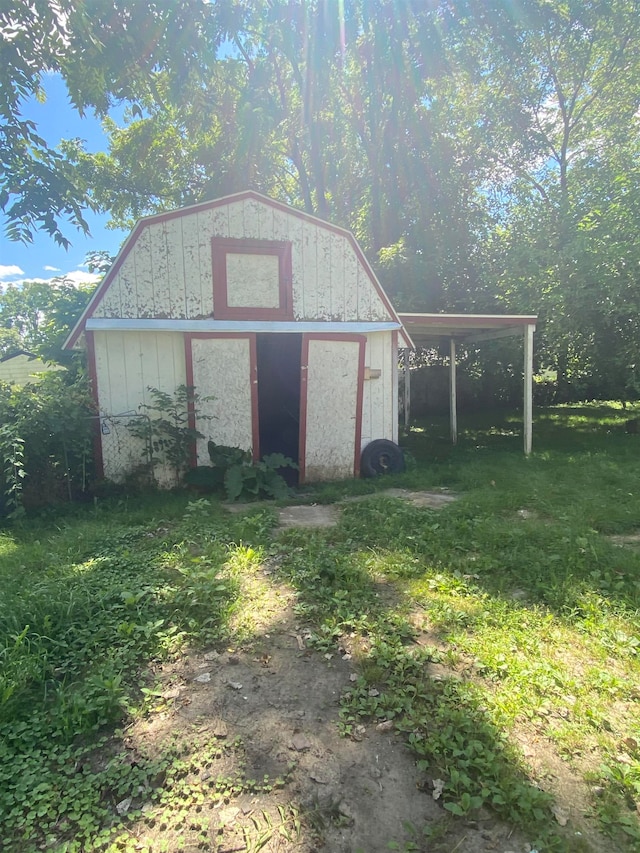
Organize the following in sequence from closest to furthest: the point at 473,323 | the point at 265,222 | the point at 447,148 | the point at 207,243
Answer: the point at 207,243 < the point at 265,222 < the point at 473,323 < the point at 447,148

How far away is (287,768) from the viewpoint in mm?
1990

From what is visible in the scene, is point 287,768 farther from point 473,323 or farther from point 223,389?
point 473,323

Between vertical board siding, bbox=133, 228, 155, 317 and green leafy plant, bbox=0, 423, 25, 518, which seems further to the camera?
vertical board siding, bbox=133, 228, 155, 317

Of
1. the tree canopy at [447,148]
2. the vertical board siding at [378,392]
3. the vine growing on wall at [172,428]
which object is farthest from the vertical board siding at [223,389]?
the tree canopy at [447,148]

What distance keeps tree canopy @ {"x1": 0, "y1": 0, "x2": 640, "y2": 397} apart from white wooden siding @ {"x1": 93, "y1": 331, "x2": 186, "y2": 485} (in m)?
6.33

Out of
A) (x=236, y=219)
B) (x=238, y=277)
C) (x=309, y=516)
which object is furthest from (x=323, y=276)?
(x=309, y=516)

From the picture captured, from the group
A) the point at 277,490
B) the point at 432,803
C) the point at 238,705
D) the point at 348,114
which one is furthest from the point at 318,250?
the point at 348,114

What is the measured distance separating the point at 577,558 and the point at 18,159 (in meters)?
7.61

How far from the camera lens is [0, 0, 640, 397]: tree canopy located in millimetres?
11336

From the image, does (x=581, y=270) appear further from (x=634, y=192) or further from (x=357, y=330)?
(x=357, y=330)

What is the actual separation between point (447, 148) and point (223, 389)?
12.8 meters

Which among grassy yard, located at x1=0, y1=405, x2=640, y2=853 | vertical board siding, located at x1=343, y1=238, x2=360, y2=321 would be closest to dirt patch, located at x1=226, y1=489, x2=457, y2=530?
grassy yard, located at x1=0, y1=405, x2=640, y2=853

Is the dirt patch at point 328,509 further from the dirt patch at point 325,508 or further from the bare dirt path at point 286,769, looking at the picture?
the bare dirt path at point 286,769

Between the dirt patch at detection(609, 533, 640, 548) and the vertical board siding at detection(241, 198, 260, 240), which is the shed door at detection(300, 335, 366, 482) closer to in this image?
the vertical board siding at detection(241, 198, 260, 240)
